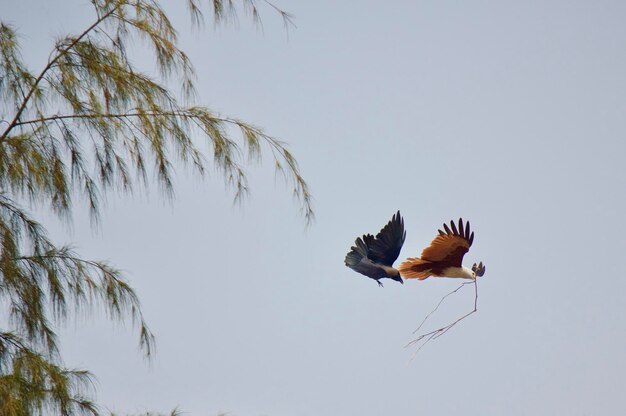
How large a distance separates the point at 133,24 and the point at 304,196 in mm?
1008

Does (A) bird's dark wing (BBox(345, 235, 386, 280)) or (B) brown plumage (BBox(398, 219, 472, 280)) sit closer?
(B) brown plumage (BBox(398, 219, 472, 280))

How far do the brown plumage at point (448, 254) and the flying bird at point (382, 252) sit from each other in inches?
6.3

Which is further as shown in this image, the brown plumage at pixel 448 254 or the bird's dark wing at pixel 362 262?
the bird's dark wing at pixel 362 262

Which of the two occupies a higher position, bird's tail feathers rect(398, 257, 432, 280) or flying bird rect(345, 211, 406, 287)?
flying bird rect(345, 211, 406, 287)

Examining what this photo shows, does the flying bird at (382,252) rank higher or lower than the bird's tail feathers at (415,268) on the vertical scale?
higher

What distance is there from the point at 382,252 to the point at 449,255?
36 centimetres

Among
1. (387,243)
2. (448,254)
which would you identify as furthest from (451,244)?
(387,243)

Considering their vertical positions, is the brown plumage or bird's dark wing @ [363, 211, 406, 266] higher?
bird's dark wing @ [363, 211, 406, 266]

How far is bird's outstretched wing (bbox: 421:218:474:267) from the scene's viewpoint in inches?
154

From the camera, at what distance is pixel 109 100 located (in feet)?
12.6

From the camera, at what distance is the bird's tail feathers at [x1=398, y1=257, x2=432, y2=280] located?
159 inches

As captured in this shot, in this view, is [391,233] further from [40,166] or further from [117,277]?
[40,166]

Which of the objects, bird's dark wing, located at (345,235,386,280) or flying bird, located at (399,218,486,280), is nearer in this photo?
flying bird, located at (399,218,486,280)

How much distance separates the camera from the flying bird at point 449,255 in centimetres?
392
